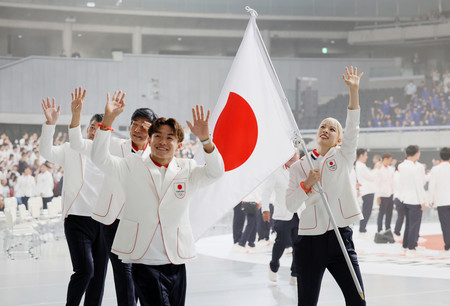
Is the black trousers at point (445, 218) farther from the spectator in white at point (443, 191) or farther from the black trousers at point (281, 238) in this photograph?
the black trousers at point (281, 238)

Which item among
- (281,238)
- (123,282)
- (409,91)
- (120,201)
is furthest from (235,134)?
(409,91)

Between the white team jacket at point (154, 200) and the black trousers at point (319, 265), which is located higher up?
the white team jacket at point (154, 200)

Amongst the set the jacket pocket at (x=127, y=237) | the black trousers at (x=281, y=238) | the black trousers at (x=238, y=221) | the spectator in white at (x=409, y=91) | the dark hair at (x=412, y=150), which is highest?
the spectator in white at (x=409, y=91)

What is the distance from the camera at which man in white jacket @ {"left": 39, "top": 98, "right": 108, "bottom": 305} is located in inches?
179

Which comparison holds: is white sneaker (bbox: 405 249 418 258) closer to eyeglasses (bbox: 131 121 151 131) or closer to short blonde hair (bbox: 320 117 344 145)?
short blonde hair (bbox: 320 117 344 145)

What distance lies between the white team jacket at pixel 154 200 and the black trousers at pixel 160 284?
3.0 inches

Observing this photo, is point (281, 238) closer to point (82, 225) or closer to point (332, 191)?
point (82, 225)

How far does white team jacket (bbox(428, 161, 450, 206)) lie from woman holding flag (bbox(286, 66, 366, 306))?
6.20 metres

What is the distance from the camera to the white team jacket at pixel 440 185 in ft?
32.3

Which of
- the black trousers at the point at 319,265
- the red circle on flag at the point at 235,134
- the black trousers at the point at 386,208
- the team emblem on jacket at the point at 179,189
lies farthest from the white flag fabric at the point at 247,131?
the black trousers at the point at 386,208

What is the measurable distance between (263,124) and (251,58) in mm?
459

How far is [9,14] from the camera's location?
27.0m

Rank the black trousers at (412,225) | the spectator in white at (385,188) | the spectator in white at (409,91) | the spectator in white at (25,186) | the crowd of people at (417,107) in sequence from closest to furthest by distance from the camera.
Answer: the black trousers at (412,225)
the spectator in white at (385,188)
the spectator in white at (25,186)
the crowd of people at (417,107)
the spectator in white at (409,91)

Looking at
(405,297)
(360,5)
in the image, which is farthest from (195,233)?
(360,5)
